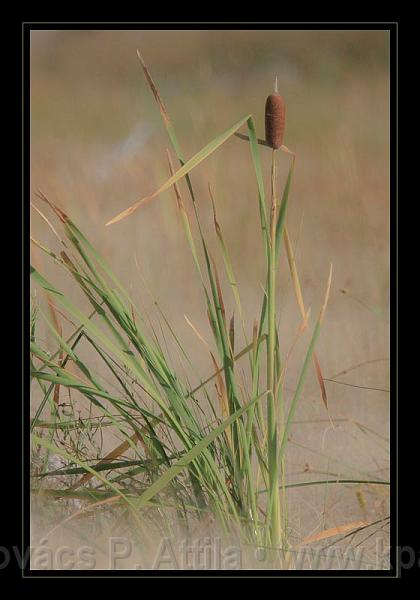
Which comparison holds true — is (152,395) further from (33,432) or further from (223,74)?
(223,74)

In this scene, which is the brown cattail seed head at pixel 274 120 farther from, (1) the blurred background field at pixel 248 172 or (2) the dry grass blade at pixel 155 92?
(2) the dry grass blade at pixel 155 92

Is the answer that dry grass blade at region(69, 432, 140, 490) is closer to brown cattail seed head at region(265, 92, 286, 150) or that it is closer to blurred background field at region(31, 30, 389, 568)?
blurred background field at region(31, 30, 389, 568)

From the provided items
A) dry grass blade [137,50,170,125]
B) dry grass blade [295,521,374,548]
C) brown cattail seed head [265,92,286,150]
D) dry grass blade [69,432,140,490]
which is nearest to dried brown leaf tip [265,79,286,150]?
brown cattail seed head [265,92,286,150]

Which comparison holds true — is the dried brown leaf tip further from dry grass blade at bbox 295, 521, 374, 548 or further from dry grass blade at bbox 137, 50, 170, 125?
dry grass blade at bbox 295, 521, 374, 548

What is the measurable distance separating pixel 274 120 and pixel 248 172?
0.15 meters

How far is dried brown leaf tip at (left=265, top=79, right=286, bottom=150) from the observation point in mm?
2295

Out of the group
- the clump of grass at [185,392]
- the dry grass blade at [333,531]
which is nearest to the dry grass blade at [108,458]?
the clump of grass at [185,392]

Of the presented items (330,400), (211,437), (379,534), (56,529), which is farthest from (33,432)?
(379,534)

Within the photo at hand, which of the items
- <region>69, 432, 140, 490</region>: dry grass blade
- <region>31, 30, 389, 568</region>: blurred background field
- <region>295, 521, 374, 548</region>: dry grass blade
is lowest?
<region>295, 521, 374, 548</region>: dry grass blade

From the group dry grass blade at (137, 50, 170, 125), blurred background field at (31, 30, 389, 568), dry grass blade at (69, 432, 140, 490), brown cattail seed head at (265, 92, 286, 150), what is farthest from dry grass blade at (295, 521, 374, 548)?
dry grass blade at (137, 50, 170, 125)

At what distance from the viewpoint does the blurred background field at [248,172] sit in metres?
2.33

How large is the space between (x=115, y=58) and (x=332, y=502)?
129 centimetres

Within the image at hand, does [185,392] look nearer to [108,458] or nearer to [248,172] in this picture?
[108,458]

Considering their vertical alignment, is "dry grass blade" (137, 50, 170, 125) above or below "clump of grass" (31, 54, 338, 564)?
above
